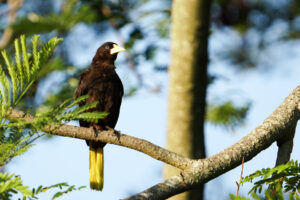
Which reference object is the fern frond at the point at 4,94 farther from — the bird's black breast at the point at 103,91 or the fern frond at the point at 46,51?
the bird's black breast at the point at 103,91

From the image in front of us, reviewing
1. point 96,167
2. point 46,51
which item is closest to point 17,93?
point 46,51

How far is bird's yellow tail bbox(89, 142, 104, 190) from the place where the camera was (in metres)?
3.56

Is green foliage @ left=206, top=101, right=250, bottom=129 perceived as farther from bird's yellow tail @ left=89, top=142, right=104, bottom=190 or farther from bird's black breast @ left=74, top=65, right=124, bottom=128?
bird's yellow tail @ left=89, top=142, right=104, bottom=190

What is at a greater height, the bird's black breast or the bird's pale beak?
the bird's pale beak

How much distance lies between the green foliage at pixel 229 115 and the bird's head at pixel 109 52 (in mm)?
1090

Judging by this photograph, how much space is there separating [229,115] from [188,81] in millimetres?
1345

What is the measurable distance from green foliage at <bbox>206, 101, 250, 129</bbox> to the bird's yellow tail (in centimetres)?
128

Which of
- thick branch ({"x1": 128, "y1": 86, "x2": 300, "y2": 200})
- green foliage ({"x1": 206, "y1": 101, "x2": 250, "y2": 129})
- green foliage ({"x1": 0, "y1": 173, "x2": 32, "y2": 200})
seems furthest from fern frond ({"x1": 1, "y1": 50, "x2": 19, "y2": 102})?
green foliage ({"x1": 206, "y1": 101, "x2": 250, "y2": 129})

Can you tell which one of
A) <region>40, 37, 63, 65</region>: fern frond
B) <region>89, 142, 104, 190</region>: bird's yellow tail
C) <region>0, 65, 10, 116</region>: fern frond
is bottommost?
<region>0, 65, 10, 116</region>: fern frond

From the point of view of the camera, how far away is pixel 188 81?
335cm

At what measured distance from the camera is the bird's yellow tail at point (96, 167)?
3.56 meters

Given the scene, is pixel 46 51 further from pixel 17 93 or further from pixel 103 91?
pixel 103 91

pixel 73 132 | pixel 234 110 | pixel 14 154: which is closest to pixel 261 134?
pixel 73 132

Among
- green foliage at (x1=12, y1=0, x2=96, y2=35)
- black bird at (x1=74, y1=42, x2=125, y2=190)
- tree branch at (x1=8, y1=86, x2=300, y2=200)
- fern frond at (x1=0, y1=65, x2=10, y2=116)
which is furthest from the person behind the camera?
black bird at (x1=74, y1=42, x2=125, y2=190)
